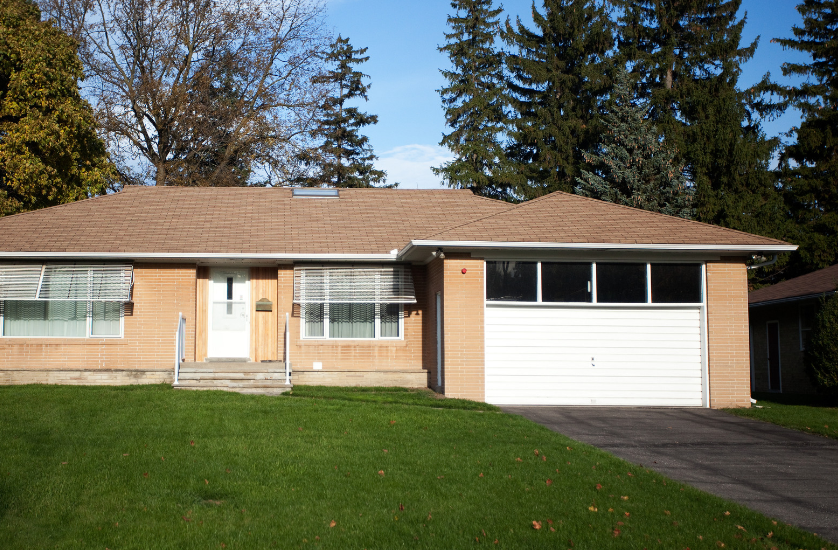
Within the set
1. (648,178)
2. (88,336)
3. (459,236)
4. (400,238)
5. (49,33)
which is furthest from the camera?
(648,178)

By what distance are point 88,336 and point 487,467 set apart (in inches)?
421

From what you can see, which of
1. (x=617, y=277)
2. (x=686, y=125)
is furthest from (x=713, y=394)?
(x=686, y=125)

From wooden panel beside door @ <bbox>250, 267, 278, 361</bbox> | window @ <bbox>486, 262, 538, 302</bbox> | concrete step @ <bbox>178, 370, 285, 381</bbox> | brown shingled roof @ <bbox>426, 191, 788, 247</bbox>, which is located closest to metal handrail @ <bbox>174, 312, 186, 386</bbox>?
concrete step @ <bbox>178, 370, 285, 381</bbox>

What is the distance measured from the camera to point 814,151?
29.3 metres

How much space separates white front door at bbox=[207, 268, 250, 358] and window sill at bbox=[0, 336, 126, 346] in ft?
6.18

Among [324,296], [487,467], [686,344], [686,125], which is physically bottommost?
[487,467]

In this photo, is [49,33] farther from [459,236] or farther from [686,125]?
[686,125]

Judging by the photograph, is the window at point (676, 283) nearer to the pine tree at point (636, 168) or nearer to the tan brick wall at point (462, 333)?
the tan brick wall at point (462, 333)

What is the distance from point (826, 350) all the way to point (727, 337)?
2.97 meters

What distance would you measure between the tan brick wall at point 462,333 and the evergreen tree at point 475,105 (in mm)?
19287

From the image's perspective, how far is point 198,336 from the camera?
1584 centimetres

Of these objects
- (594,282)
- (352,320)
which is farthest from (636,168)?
(352,320)

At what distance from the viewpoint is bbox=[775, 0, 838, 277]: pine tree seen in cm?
2686

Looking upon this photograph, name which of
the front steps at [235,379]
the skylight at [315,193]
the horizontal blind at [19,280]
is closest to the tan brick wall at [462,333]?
the front steps at [235,379]
